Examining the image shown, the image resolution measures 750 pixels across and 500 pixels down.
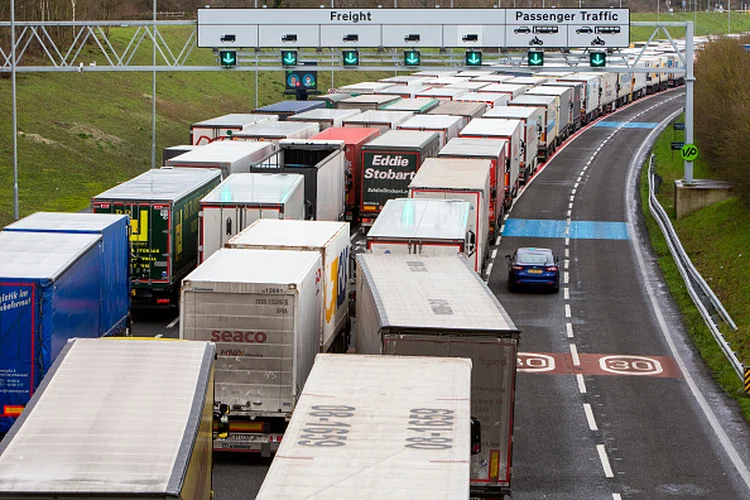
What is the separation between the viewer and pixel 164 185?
3334 centimetres

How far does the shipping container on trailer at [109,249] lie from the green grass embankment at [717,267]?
12.6 m

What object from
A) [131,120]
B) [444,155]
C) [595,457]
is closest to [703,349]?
[595,457]

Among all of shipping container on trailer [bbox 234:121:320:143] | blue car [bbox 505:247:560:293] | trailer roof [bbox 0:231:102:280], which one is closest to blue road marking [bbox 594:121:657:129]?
shipping container on trailer [bbox 234:121:320:143]

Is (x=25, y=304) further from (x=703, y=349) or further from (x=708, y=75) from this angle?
(x=708, y=75)

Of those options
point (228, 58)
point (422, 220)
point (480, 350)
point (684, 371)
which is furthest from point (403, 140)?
point (480, 350)

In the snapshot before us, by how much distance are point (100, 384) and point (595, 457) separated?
10.5 meters

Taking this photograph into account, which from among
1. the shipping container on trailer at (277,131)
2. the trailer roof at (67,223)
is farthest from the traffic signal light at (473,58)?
the trailer roof at (67,223)

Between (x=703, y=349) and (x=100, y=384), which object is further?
(x=703, y=349)

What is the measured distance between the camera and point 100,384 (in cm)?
1525

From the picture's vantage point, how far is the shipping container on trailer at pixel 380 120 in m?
53.5

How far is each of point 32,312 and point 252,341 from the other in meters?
3.58

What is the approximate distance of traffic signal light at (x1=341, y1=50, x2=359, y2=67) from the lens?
48656 mm

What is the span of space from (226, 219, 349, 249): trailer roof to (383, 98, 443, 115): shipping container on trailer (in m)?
32.3

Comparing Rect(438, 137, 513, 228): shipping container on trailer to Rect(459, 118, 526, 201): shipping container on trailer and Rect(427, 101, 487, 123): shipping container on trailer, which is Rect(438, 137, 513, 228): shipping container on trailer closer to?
Rect(459, 118, 526, 201): shipping container on trailer
